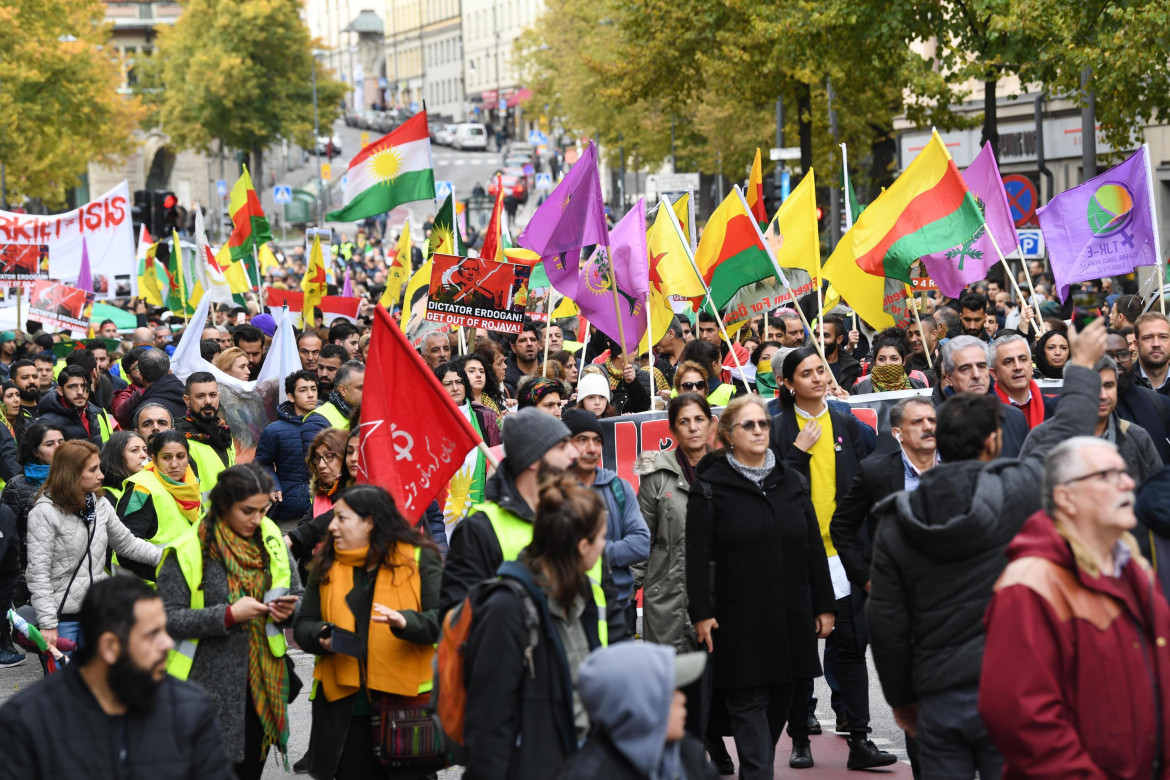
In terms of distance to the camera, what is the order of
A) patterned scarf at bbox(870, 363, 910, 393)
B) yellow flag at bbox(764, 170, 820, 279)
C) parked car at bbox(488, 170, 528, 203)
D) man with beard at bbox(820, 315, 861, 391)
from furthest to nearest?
parked car at bbox(488, 170, 528, 203), man with beard at bbox(820, 315, 861, 391), yellow flag at bbox(764, 170, 820, 279), patterned scarf at bbox(870, 363, 910, 393)

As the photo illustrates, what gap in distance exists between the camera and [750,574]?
672 cm

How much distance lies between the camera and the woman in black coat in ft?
22.0

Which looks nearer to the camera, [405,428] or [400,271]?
[405,428]

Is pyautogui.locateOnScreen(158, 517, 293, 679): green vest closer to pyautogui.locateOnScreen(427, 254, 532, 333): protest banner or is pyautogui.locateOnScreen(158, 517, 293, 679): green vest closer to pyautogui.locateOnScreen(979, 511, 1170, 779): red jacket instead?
pyautogui.locateOnScreen(979, 511, 1170, 779): red jacket

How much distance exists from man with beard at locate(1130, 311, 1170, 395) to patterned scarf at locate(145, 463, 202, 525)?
4.87 m

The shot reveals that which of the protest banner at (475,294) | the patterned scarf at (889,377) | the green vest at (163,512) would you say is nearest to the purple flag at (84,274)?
the protest banner at (475,294)

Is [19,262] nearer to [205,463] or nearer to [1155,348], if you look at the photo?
[205,463]

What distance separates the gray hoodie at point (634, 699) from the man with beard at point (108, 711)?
1.12m

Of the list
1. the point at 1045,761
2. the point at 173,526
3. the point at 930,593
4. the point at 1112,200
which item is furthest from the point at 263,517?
the point at 1112,200

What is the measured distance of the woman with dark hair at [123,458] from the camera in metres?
8.56

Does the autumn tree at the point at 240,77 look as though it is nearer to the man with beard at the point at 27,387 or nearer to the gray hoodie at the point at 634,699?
the man with beard at the point at 27,387

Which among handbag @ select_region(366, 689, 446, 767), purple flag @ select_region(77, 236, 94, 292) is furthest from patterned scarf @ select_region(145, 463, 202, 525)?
purple flag @ select_region(77, 236, 94, 292)

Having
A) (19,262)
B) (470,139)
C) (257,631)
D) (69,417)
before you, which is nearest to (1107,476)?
(257,631)

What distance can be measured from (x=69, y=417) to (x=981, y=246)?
20.4ft
